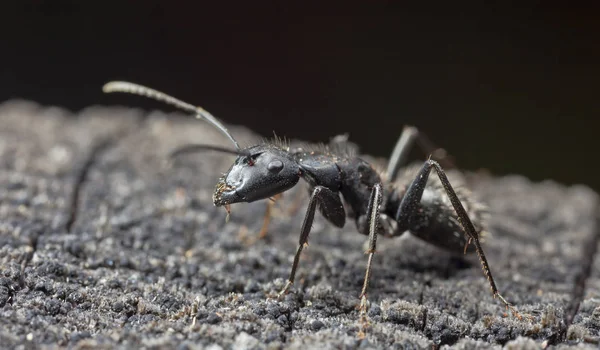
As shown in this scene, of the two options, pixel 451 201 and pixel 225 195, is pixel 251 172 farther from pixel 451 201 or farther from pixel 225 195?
pixel 451 201

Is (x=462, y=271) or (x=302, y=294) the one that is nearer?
(x=302, y=294)

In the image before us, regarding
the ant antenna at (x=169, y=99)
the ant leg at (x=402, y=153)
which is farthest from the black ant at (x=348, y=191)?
the ant leg at (x=402, y=153)

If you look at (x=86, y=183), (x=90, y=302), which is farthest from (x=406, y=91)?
(x=90, y=302)

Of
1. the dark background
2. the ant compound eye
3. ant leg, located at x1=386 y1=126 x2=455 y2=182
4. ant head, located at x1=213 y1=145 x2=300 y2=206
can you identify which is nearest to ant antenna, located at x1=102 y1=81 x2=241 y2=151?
ant head, located at x1=213 y1=145 x2=300 y2=206

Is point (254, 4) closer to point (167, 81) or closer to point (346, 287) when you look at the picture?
point (167, 81)

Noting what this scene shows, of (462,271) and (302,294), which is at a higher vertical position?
(462,271)

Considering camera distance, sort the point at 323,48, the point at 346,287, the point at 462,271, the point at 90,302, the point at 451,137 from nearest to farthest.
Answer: the point at 90,302
the point at 346,287
the point at 462,271
the point at 451,137
the point at 323,48

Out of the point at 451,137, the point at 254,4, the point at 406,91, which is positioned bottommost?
the point at 451,137

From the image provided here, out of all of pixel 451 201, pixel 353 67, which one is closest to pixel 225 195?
pixel 451 201
